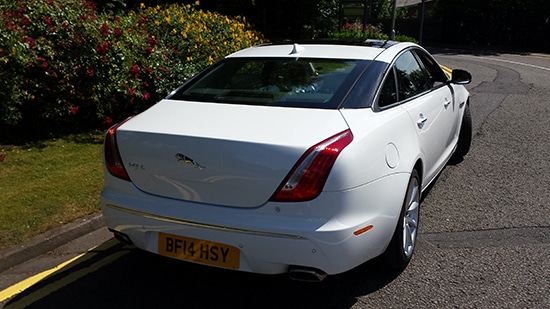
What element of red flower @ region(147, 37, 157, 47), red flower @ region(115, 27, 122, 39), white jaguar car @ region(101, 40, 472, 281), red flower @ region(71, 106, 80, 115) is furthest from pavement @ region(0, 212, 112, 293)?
red flower @ region(147, 37, 157, 47)

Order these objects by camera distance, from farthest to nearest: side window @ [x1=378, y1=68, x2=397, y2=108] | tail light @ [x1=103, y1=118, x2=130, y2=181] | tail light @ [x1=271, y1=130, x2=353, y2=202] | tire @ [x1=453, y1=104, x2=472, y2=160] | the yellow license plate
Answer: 1. tire @ [x1=453, y1=104, x2=472, y2=160]
2. side window @ [x1=378, y1=68, x2=397, y2=108]
3. tail light @ [x1=103, y1=118, x2=130, y2=181]
4. the yellow license plate
5. tail light @ [x1=271, y1=130, x2=353, y2=202]

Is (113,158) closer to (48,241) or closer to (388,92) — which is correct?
(48,241)

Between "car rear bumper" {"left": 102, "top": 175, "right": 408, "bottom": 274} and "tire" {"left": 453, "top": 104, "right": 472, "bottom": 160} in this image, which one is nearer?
"car rear bumper" {"left": 102, "top": 175, "right": 408, "bottom": 274}

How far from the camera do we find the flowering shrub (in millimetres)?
6142

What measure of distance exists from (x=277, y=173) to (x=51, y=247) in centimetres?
218

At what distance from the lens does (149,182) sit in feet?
10.2

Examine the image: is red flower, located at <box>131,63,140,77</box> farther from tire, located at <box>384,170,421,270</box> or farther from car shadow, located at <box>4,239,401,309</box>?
tire, located at <box>384,170,421,270</box>

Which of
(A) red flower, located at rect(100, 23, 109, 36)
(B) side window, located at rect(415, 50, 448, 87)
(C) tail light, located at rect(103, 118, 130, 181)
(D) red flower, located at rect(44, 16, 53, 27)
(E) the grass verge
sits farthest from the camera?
(A) red flower, located at rect(100, 23, 109, 36)

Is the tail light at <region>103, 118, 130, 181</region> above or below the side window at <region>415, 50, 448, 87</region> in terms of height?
below

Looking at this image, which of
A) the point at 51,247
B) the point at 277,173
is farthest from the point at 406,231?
the point at 51,247

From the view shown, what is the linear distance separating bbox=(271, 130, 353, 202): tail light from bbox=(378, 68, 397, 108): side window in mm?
876

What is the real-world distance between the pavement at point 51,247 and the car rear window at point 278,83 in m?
1.34

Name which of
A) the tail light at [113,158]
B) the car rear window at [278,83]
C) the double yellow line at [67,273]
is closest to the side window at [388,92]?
the car rear window at [278,83]

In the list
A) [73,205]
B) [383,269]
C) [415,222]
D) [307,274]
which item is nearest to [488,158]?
[415,222]
